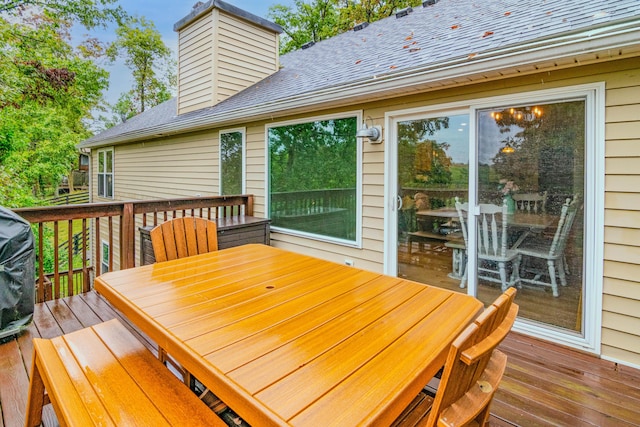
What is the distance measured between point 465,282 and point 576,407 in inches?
53.7

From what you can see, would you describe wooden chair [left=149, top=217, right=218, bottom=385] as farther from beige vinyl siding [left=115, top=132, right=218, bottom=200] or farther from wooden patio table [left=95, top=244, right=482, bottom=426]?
beige vinyl siding [left=115, top=132, right=218, bottom=200]

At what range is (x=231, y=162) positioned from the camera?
5883mm

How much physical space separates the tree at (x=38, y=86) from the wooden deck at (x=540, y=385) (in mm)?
7739

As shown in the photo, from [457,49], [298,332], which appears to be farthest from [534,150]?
[298,332]

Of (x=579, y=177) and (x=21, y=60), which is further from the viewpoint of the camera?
(x=21, y=60)

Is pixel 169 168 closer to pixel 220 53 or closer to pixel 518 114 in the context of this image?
pixel 220 53

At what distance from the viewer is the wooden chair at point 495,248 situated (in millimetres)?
2945

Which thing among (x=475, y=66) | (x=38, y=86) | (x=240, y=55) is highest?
(x=38, y=86)

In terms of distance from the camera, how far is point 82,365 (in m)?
1.47

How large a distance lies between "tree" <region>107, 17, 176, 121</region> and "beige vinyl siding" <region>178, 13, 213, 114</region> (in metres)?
14.8

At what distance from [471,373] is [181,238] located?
2.33 m

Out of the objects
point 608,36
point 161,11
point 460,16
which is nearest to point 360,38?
point 460,16

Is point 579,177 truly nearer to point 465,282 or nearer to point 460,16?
point 465,282

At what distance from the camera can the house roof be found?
230 centimetres
